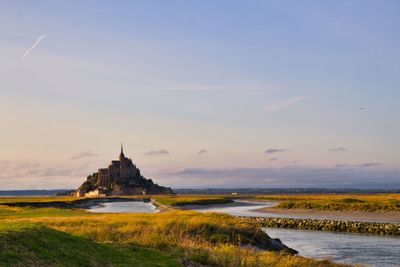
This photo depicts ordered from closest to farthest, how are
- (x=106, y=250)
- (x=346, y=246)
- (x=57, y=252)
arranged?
(x=57, y=252) < (x=106, y=250) < (x=346, y=246)

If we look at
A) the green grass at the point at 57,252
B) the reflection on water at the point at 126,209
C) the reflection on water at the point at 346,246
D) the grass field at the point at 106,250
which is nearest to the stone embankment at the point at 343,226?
the reflection on water at the point at 346,246

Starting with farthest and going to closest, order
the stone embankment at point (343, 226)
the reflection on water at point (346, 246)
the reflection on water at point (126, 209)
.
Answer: the reflection on water at point (126, 209) → the stone embankment at point (343, 226) → the reflection on water at point (346, 246)

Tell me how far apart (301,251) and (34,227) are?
25.7 metres

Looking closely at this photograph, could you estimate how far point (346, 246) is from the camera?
44000 millimetres

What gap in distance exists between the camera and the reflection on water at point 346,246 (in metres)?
36.1

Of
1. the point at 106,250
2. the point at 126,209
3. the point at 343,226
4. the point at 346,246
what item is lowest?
the point at 346,246

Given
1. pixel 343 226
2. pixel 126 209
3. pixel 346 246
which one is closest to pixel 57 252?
pixel 346 246

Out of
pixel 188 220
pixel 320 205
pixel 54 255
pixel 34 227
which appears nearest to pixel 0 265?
pixel 54 255

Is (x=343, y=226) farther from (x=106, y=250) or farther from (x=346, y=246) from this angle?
(x=106, y=250)

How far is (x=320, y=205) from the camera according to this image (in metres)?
109

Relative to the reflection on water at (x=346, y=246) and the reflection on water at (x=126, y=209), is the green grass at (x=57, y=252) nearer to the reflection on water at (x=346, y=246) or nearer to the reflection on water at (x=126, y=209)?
the reflection on water at (x=346, y=246)

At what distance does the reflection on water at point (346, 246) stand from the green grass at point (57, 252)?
18.6 metres

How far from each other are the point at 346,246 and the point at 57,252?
32.2 m

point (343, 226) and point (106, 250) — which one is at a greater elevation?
point (106, 250)
